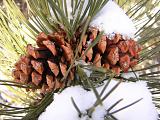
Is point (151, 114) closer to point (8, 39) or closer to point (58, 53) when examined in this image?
point (58, 53)

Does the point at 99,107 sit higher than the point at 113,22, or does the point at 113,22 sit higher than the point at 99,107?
the point at 113,22

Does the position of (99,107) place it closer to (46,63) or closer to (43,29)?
(46,63)

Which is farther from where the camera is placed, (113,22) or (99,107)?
(113,22)

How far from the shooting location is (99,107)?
0.63 meters

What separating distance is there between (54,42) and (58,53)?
0.08ft

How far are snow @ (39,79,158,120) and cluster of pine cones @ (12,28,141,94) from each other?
0.05 m

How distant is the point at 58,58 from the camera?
0.73m

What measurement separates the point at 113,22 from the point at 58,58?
171mm

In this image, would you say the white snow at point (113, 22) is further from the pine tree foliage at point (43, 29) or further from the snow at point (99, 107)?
the snow at point (99, 107)

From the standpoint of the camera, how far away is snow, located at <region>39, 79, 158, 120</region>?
0.63 meters

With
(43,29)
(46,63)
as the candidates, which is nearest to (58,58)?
Result: (46,63)

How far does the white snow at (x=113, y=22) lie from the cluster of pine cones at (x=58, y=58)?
0.03 metres

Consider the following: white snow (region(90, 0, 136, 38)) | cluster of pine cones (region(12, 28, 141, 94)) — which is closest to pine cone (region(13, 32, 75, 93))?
cluster of pine cones (region(12, 28, 141, 94))

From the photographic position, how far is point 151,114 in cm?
69
